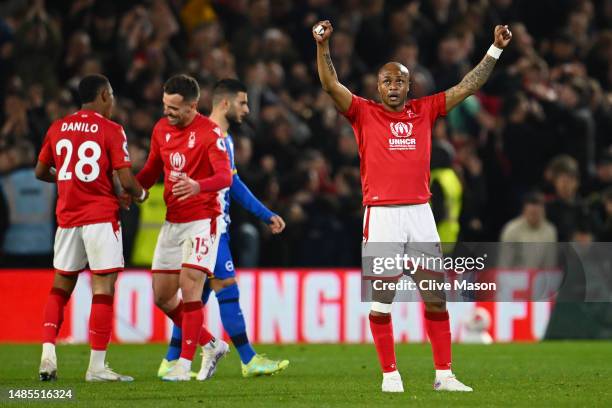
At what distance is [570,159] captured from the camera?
1638 centimetres

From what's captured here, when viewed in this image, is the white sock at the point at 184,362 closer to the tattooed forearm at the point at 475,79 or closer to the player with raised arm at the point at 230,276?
the player with raised arm at the point at 230,276

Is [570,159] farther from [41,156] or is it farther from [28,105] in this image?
[41,156]

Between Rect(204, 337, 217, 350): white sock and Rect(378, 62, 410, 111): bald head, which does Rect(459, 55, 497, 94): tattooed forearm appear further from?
Rect(204, 337, 217, 350): white sock

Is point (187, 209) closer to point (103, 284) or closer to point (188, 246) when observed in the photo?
point (188, 246)

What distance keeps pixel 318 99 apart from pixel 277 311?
405 centimetres

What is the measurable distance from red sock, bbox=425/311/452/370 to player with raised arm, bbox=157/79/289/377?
75.7 inches

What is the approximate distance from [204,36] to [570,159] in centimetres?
535

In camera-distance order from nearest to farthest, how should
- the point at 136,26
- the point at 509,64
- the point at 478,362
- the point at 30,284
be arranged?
the point at 478,362 → the point at 30,284 → the point at 136,26 → the point at 509,64

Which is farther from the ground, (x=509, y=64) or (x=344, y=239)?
(x=509, y=64)

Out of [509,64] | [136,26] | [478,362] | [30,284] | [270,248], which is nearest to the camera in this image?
[478,362]

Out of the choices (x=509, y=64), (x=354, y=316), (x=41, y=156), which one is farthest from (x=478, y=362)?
(x=509, y=64)

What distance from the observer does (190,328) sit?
9914mm

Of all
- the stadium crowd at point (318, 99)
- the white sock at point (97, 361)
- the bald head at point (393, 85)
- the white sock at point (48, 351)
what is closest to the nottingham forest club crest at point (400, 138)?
the bald head at point (393, 85)

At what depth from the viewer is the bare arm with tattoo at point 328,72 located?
8.91 m
